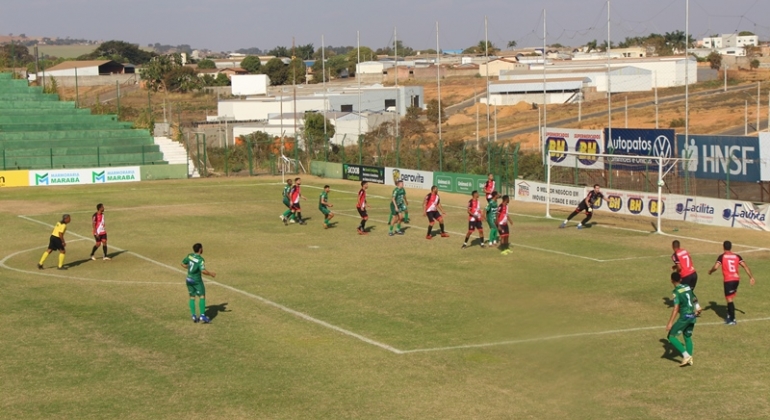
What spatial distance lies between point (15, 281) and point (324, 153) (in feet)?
125

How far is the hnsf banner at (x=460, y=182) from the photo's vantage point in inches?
1969

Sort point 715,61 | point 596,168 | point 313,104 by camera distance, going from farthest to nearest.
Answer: point 715,61, point 313,104, point 596,168

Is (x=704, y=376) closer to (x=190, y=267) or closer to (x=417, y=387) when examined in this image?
(x=417, y=387)

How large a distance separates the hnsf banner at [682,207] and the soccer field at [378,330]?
1.50m

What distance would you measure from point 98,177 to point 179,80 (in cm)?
7042

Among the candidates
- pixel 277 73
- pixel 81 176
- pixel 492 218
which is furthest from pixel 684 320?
pixel 277 73

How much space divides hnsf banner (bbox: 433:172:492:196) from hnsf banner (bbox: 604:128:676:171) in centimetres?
636

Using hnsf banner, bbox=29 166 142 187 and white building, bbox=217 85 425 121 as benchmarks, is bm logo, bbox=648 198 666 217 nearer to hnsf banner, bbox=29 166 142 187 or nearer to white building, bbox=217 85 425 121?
hnsf banner, bbox=29 166 142 187

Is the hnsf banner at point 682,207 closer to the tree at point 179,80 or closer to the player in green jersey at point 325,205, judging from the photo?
the player in green jersey at point 325,205

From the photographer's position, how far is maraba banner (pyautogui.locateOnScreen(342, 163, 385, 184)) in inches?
2297

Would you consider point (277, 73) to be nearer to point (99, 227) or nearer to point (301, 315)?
point (99, 227)

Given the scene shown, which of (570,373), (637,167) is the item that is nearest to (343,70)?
(637,167)

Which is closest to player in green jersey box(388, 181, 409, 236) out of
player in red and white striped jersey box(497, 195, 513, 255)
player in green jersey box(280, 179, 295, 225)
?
player in red and white striped jersey box(497, 195, 513, 255)

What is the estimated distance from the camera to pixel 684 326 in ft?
58.5
